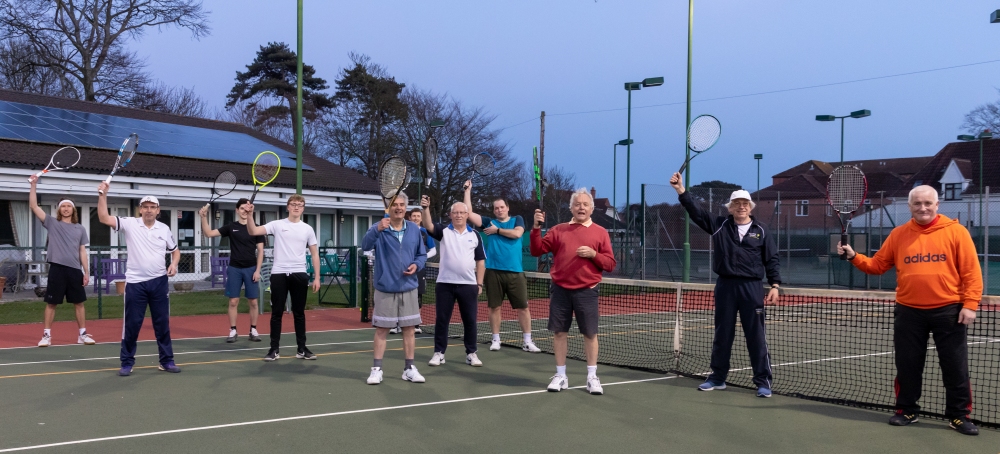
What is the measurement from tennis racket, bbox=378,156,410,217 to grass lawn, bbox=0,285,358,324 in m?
7.56

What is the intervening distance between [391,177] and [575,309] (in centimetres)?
235

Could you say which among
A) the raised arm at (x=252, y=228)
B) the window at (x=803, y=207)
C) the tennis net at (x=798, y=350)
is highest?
the window at (x=803, y=207)

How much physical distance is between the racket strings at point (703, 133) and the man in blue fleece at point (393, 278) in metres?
3.04

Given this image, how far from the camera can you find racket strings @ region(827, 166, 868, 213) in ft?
26.2

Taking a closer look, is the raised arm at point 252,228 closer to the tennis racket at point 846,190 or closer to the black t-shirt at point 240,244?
the black t-shirt at point 240,244

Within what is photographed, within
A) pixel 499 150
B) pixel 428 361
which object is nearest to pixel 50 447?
pixel 428 361

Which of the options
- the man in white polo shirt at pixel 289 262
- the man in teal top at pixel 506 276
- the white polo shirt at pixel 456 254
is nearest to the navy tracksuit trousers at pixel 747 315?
the white polo shirt at pixel 456 254

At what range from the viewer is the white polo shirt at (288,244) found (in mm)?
8914

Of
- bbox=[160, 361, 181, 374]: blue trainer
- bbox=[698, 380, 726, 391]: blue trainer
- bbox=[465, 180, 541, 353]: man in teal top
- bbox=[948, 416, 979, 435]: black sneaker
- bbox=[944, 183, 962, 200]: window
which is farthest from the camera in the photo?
bbox=[944, 183, 962, 200]: window

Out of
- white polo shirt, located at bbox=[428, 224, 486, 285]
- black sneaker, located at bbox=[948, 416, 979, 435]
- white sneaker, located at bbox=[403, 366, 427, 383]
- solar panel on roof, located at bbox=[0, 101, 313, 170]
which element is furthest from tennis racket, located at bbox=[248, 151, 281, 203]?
solar panel on roof, located at bbox=[0, 101, 313, 170]

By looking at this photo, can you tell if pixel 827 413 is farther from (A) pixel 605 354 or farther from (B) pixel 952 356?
(A) pixel 605 354

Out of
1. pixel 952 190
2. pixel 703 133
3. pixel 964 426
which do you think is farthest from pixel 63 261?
pixel 952 190

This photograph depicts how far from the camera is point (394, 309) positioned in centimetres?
757

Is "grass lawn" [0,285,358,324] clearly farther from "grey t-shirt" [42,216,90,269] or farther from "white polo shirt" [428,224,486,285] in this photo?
"white polo shirt" [428,224,486,285]
